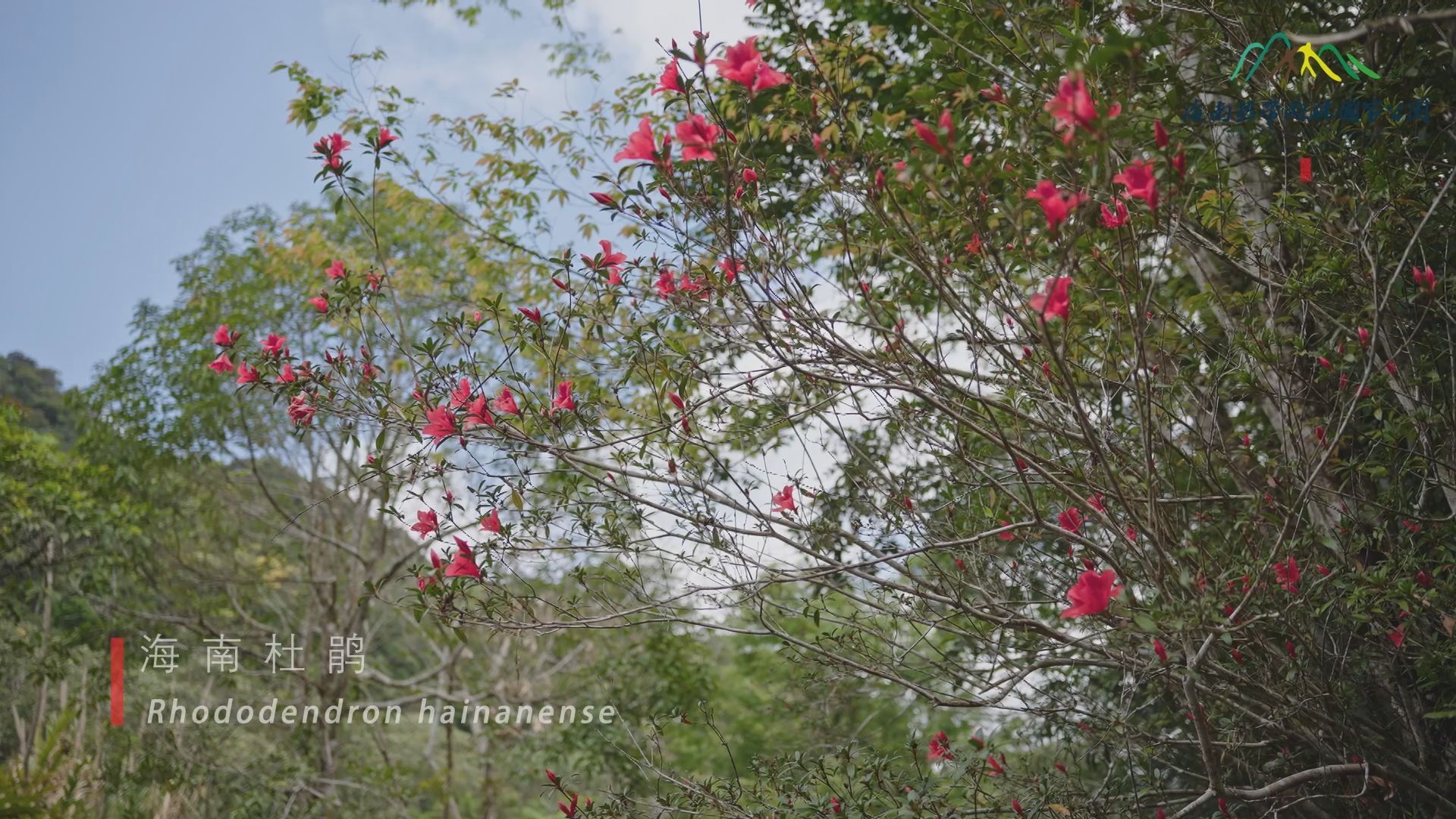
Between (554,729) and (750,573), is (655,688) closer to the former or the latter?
(554,729)

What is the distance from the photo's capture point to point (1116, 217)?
1.39 m

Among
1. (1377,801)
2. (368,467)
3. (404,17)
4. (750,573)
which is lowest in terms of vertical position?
(1377,801)

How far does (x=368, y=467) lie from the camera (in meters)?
2.04

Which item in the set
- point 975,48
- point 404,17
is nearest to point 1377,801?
point 975,48

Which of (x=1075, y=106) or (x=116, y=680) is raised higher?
(x=1075, y=106)

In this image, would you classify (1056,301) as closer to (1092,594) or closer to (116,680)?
(1092,594)

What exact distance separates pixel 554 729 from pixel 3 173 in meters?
12.6

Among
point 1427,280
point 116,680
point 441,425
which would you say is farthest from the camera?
point 116,680

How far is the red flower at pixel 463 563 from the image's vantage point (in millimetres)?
1776

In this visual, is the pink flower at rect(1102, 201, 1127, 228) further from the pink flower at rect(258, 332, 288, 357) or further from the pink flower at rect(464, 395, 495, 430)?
the pink flower at rect(258, 332, 288, 357)

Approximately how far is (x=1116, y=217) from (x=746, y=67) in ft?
1.92

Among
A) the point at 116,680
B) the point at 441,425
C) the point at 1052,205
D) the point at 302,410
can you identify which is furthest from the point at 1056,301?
the point at 116,680

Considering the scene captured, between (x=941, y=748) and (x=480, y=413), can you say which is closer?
(x=480, y=413)

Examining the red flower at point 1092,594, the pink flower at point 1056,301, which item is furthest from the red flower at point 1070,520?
the pink flower at point 1056,301
